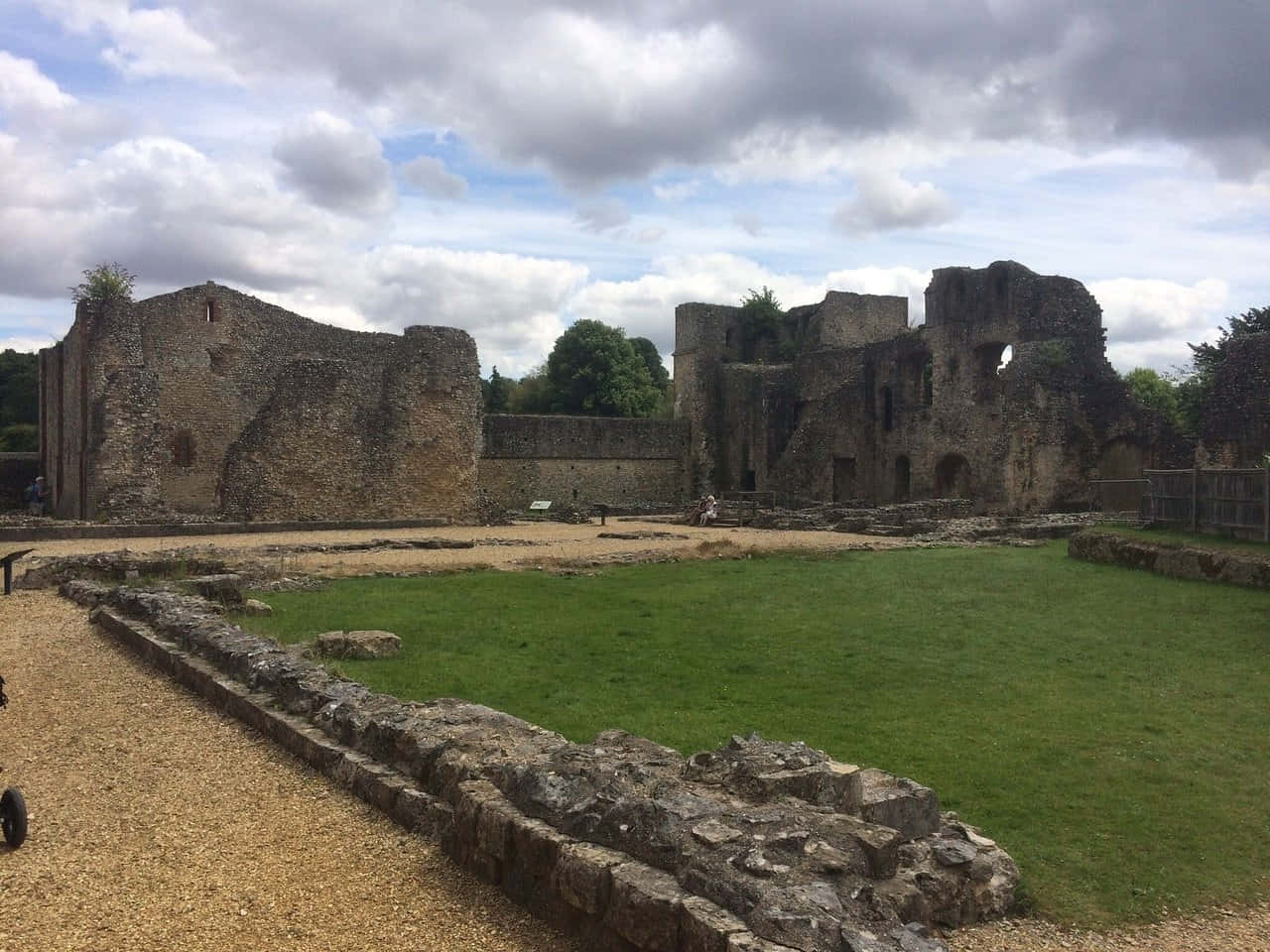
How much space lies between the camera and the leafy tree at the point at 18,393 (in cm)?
5012

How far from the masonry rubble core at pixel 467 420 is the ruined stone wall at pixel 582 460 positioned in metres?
0.08

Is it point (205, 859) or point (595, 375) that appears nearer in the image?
point (205, 859)

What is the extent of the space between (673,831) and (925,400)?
3301 centimetres

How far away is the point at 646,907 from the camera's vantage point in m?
3.45

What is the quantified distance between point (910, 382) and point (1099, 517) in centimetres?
1248

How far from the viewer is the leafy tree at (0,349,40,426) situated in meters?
50.1

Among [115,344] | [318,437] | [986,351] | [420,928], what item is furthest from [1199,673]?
[115,344]

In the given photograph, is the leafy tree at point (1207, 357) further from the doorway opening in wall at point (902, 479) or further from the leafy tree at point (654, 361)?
the leafy tree at point (654, 361)

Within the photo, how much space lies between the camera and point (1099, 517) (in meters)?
22.0

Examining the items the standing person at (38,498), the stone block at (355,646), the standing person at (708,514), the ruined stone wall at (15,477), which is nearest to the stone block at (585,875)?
the stone block at (355,646)

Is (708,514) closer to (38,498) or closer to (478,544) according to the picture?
(478,544)

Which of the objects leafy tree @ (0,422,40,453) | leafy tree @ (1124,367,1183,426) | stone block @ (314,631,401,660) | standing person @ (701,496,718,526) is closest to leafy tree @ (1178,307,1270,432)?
leafy tree @ (1124,367,1183,426)

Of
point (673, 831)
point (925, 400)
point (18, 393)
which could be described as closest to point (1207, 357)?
point (925, 400)

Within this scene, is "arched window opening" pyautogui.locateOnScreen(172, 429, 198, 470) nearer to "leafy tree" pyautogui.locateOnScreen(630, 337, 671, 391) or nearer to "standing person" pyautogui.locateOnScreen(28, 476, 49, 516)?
"standing person" pyautogui.locateOnScreen(28, 476, 49, 516)
